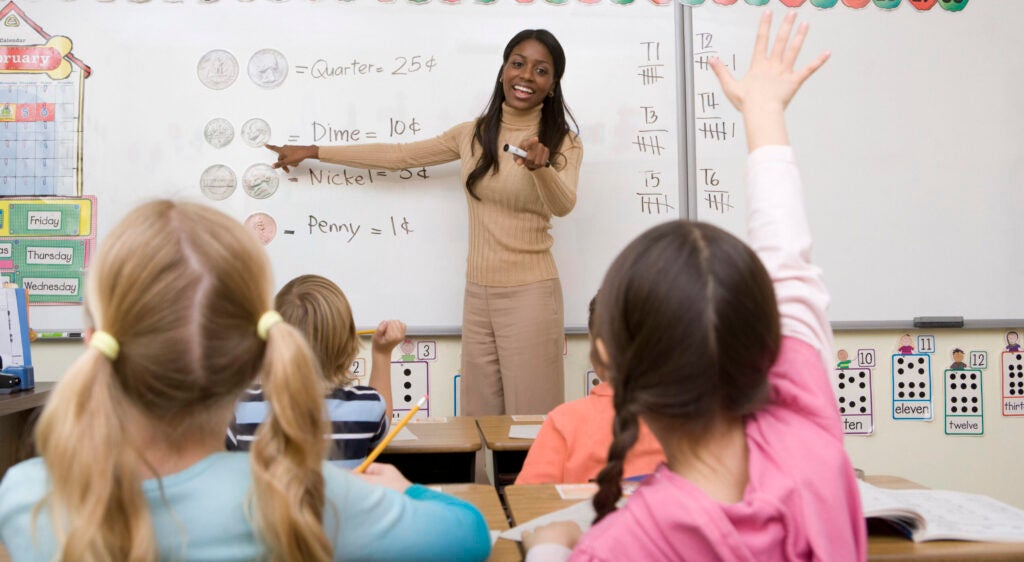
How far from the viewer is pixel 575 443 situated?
5.62 feet

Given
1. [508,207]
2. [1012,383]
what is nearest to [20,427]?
[508,207]

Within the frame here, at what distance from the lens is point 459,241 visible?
10.6 ft

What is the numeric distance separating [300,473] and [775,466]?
46 cm

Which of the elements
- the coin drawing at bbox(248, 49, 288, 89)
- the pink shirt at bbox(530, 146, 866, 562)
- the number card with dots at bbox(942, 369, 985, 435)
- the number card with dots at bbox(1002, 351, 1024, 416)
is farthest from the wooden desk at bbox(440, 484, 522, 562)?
the number card with dots at bbox(1002, 351, 1024, 416)

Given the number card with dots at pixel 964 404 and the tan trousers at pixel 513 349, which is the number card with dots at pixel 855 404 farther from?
the tan trousers at pixel 513 349

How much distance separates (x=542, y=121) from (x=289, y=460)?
2322 mm

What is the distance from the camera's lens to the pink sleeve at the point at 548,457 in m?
1.72

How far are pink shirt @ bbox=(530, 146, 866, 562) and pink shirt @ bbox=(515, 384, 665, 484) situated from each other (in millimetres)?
766

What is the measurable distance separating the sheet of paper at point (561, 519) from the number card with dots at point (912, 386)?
255 cm

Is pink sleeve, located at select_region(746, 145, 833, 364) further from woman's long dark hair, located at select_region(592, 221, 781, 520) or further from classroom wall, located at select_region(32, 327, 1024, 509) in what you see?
classroom wall, located at select_region(32, 327, 1024, 509)

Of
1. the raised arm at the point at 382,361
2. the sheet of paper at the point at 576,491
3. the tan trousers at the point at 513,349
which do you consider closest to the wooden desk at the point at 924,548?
the sheet of paper at the point at 576,491

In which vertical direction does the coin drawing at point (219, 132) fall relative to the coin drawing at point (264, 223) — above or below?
above

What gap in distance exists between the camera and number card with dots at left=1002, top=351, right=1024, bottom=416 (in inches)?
135

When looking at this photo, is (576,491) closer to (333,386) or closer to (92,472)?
(333,386)
